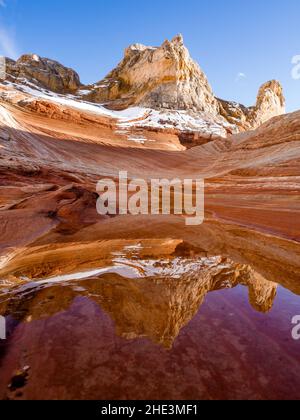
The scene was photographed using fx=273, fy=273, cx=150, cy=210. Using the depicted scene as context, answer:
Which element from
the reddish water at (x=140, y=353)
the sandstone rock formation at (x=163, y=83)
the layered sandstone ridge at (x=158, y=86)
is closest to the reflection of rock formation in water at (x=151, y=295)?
the reddish water at (x=140, y=353)

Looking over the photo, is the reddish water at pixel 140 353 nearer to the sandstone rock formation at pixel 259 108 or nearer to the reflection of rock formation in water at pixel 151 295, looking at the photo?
the reflection of rock formation in water at pixel 151 295

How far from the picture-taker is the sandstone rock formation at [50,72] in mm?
41281

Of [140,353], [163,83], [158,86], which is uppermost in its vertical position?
[163,83]

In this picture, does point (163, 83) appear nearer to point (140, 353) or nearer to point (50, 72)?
point (50, 72)

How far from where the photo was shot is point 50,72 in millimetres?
42812

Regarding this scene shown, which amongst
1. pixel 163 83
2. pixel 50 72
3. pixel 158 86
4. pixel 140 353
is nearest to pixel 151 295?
pixel 140 353

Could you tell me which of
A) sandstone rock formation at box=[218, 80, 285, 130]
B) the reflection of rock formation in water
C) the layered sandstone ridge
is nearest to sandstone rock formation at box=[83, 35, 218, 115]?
the layered sandstone ridge

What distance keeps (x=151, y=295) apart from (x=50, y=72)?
162ft

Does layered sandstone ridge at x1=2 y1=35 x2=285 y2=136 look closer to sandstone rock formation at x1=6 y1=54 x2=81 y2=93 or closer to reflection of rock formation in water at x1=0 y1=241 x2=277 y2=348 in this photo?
sandstone rock formation at x1=6 y1=54 x2=81 y2=93

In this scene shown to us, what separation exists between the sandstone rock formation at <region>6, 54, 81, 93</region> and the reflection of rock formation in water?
146ft

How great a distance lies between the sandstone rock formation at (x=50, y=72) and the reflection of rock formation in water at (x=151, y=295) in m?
44.5

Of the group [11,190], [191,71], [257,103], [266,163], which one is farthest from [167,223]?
[257,103]
